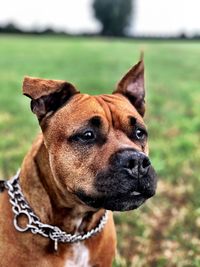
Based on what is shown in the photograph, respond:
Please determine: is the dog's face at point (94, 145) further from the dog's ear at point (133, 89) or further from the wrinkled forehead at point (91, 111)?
the dog's ear at point (133, 89)

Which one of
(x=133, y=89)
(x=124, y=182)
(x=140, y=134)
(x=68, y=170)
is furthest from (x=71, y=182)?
(x=133, y=89)

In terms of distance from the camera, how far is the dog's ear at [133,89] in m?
4.75

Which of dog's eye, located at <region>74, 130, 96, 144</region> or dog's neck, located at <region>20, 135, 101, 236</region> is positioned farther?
dog's neck, located at <region>20, 135, 101, 236</region>

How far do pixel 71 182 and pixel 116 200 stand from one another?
33 centimetres

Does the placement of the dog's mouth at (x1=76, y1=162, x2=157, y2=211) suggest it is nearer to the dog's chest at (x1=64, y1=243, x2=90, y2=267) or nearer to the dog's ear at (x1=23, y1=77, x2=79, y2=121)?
the dog's chest at (x1=64, y1=243, x2=90, y2=267)

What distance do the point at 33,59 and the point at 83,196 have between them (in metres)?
18.3

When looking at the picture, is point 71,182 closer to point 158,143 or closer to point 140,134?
point 140,134

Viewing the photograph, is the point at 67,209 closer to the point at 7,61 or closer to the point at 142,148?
the point at 142,148

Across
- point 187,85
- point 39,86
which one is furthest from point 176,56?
point 39,86

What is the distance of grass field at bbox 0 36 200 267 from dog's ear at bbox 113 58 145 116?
Answer: 1456mm

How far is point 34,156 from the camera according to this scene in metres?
4.42

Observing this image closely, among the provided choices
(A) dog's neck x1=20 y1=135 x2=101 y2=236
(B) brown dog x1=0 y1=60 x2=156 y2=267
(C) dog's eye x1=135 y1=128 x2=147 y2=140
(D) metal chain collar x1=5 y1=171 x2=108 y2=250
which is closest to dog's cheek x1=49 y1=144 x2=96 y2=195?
(B) brown dog x1=0 y1=60 x2=156 y2=267

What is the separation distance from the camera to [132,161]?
3.85 metres

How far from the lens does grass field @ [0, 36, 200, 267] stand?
584 cm
